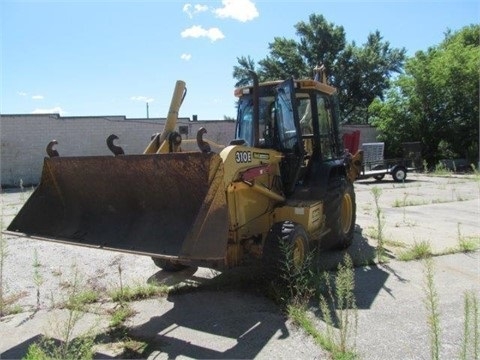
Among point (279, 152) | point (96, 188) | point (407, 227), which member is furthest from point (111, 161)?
point (407, 227)

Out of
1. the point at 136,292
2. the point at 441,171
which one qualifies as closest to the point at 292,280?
the point at 136,292

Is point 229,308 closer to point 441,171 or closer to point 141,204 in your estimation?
point 141,204

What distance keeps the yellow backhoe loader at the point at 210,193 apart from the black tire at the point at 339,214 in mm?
30

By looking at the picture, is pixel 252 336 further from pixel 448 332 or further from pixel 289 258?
pixel 448 332

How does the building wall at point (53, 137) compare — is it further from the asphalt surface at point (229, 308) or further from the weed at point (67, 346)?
the weed at point (67, 346)

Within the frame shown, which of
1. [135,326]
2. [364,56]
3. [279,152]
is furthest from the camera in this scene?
[364,56]

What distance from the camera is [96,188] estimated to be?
545cm

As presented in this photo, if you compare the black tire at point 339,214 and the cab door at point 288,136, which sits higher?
the cab door at point 288,136

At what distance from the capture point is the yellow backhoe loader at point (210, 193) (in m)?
4.62

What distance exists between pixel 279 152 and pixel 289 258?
158 cm

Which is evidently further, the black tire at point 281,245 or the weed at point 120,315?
the black tire at point 281,245

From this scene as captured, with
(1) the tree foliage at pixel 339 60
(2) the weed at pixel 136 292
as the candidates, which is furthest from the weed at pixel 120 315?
(1) the tree foliage at pixel 339 60

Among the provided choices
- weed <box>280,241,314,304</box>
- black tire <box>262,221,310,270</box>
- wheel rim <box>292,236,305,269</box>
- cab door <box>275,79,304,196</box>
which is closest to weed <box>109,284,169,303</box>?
black tire <box>262,221,310,270</box>

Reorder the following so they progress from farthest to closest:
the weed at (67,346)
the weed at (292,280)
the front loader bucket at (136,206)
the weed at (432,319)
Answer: the weed at (292,280)
the front loader bucket at (136,206)
the weed at (67,346)
the weed at (432,319)
